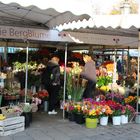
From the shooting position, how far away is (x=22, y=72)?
10891 millimetres

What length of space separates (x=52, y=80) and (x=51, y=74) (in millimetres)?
177

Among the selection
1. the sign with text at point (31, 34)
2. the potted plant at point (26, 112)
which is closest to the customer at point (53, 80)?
the sign with text at point (31, 34)

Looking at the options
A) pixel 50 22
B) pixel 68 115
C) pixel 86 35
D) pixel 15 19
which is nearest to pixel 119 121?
pixel 68 115

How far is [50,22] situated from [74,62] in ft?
11.7

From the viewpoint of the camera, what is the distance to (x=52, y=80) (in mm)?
9828

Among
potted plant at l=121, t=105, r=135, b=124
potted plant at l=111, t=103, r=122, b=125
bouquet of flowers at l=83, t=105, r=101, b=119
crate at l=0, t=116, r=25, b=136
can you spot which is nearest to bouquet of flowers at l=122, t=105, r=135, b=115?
potted plant at l=121, t=105, r=135, b=124

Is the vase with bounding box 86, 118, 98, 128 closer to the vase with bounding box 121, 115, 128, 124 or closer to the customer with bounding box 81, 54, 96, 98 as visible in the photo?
the vase with bounding box 121, 115, 128, 124

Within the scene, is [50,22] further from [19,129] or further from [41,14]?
[19,129]

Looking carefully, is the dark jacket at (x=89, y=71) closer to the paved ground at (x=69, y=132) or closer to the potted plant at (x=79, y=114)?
the potted plant at (x=79, y=114)

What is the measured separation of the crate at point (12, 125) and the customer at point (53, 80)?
2.20 metres

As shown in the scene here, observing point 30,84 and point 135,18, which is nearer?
point 135,18

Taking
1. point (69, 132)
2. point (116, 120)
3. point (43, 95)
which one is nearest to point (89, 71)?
point (116, 120)

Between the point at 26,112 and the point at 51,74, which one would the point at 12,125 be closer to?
the point at 26,112

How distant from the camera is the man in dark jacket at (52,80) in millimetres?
9734
